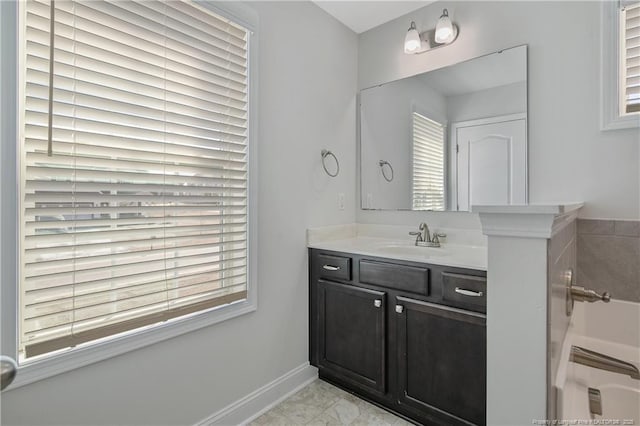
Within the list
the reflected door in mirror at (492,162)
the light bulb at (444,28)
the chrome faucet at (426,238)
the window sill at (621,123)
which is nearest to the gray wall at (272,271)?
the chrome faucet at (426,238)

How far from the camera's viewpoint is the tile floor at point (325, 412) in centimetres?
174

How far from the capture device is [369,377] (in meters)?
1.84

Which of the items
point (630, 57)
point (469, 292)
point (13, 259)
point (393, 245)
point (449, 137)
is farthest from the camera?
point (393, 245)

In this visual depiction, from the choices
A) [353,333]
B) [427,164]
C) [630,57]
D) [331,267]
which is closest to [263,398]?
[353,333]

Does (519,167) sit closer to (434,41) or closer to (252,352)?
(434,41)

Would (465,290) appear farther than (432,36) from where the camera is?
No

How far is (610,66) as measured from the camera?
5.25 feet

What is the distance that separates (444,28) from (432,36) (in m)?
0.15

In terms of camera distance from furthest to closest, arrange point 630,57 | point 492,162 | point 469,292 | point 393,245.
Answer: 1. point 393,245
2. point 492,162
3. point 630,57
4. point 469,292

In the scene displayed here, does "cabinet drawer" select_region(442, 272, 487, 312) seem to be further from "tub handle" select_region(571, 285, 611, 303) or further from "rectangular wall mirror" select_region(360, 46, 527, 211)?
"rectangular wall mirror" select_region(360, 46, 527, 211)

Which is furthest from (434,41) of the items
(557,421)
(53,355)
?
(53,355)

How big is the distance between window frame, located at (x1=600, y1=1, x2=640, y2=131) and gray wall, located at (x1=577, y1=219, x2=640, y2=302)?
0.49 m

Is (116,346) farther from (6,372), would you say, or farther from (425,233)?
(425,233)

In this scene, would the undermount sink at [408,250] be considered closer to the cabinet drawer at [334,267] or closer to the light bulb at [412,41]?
the cabinet drawer at [334,267]
